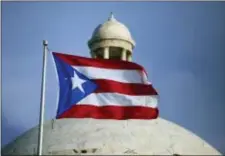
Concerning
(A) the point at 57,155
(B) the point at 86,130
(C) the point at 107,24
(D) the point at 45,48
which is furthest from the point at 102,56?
(D) the point at 45,48

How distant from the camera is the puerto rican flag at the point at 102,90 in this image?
18.2 metres

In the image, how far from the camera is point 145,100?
1950 cm

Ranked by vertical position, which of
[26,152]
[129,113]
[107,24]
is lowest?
[26,152]

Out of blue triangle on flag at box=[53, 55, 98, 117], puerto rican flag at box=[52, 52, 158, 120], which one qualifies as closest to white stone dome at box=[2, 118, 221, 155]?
puerto rican flag at box=[52, 52, 158, 120]

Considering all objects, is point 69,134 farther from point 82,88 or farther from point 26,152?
point 82,88

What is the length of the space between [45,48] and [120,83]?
3.66 metres

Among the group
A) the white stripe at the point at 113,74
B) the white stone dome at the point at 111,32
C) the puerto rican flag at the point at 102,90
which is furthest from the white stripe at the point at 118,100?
the white stone dome at the point at 111,32

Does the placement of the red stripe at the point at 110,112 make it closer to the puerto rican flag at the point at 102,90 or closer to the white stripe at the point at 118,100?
the puerto rican flag at the point at 102,90

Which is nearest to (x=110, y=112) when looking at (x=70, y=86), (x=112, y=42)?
(x=70, y=86)

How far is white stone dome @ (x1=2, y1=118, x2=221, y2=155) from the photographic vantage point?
24.5 meters

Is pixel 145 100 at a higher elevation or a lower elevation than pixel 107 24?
lower

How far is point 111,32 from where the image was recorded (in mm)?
33000

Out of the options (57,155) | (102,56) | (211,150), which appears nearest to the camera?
(57,155)

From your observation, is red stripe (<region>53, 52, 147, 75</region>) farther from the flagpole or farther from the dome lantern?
the dome lantern
